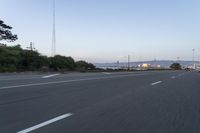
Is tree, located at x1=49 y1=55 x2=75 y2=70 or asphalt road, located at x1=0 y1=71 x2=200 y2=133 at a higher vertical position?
tree, located at x1=49 y1=55 x2=75 y2=70

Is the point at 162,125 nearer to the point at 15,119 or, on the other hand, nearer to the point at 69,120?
the point at 69,120

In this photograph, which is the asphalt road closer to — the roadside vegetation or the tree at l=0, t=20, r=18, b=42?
the roadside vegetation

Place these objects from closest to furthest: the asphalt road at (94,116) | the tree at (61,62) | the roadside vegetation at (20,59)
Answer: the asphalt road at (94,116), the roadside vegetation at (20,59), the tree at (61,62)

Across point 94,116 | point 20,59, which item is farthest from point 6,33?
point 94,116

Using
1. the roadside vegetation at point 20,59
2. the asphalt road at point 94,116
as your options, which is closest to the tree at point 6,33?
the roadside vegetation at point 20,59

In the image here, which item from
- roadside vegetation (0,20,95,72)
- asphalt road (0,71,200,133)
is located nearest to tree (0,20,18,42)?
roadside vegetation (0,20,95,72)

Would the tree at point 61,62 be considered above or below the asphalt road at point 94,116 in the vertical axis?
above

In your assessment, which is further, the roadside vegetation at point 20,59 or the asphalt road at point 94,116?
the roadside vegetation at point 20,59

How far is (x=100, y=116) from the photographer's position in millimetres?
10086

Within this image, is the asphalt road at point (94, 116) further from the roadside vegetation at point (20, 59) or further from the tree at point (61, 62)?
the tree at point (61, 62)

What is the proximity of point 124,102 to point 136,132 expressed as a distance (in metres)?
5.45

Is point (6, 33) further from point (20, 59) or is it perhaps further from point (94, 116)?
point (94, 116)

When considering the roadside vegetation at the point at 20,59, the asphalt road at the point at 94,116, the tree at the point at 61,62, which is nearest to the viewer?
the asphalt road at the point at 94,116

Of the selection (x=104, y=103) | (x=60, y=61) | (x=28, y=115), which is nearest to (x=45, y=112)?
(x=28, y=115)
